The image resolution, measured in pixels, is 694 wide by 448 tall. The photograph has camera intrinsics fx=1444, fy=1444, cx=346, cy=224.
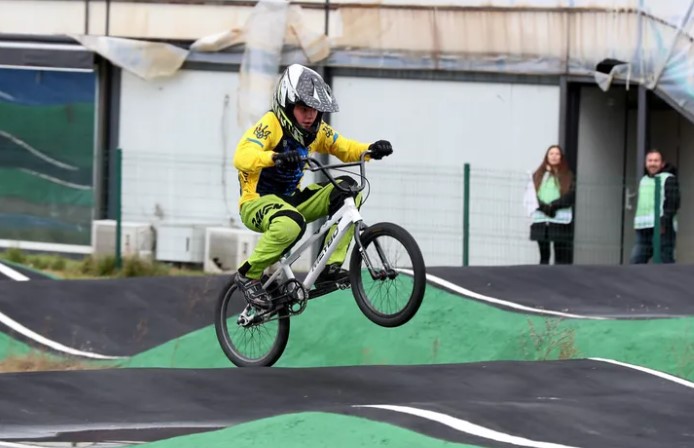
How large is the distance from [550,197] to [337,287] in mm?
7140

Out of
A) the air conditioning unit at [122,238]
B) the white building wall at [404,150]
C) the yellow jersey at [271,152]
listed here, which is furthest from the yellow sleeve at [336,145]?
the air conditioning unit at [122,238]

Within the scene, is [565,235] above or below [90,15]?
below

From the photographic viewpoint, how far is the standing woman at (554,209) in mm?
15859

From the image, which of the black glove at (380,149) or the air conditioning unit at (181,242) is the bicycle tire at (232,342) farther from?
the air conditioning unit at (181,242)

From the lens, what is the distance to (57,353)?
11281 mm

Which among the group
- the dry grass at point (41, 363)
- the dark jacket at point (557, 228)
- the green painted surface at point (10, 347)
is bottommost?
the dry grass at point (41, 363)

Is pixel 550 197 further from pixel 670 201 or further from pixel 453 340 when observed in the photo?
pixel 453 340

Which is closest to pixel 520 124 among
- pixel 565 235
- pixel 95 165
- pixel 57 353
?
pixel 565 235

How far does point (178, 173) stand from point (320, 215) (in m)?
8.67

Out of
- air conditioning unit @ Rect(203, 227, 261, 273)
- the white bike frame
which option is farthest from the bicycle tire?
air conditioning unit @ Rect(203, 227, 261, 273)

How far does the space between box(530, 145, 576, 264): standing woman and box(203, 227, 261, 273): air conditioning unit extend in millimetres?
3874

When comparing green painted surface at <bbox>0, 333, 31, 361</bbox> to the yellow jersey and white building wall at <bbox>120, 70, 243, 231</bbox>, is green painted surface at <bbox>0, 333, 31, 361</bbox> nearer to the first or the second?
the yellow jersey

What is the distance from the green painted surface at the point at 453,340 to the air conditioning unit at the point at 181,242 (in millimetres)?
6989

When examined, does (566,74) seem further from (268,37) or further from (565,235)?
(268,37)
